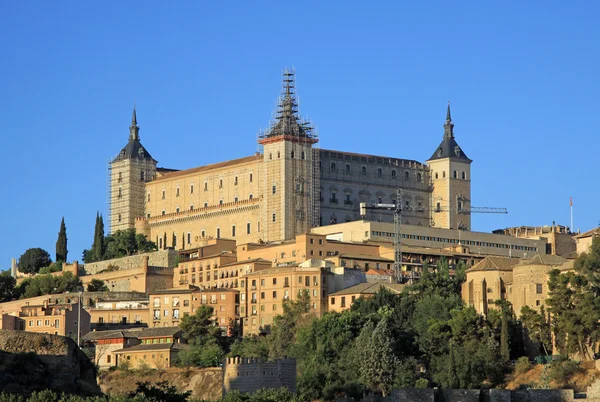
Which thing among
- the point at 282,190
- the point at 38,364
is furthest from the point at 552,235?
the point at 38,364

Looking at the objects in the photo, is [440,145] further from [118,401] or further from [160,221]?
[118,401]

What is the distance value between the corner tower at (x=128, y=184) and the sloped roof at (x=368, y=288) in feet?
122

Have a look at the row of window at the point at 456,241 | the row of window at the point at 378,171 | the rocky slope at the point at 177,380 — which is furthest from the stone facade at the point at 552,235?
the rocky slope at the point at 177,380

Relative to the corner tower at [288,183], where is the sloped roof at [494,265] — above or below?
below

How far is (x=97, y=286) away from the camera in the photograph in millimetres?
117750

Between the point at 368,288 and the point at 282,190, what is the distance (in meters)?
21.5

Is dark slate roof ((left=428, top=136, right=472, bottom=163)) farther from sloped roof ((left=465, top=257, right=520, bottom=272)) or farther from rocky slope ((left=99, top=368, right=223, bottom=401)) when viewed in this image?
rocky slope ((left=99, top=368, right=223, bottom=401))

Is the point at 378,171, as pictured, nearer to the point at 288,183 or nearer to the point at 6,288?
the point at 288,183

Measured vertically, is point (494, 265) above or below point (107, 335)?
above

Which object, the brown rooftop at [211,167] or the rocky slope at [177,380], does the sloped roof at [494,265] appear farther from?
the brown rooftop at [211,167]

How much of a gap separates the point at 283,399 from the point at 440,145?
A: 2675 inches

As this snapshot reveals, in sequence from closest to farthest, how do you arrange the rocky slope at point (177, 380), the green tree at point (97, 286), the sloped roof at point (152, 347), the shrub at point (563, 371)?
the shrub at point (563, 371)
the rocky slope at point (177, 380)
the sloped roof at point (152, 347)
the green tree at point (97, 286)

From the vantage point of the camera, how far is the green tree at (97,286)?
385ft

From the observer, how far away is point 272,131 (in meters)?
121
